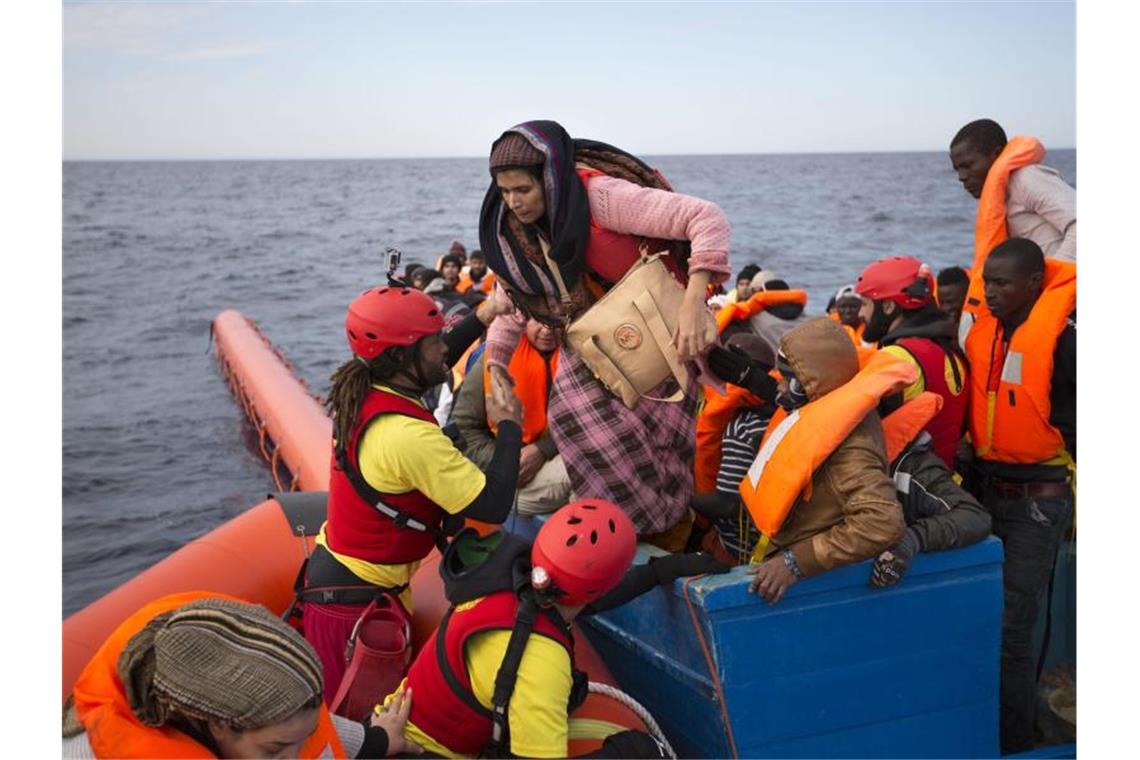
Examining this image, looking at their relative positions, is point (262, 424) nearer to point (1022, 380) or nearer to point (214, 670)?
point (1022, 380)

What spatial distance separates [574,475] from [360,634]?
75 centimetres

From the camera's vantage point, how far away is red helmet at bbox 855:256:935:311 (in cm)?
359

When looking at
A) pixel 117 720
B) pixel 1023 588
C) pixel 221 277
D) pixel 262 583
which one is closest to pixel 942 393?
pixel 1023 588

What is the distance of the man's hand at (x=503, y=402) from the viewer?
336 cm

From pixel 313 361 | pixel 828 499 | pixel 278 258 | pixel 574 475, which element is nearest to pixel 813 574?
pixel 828 499

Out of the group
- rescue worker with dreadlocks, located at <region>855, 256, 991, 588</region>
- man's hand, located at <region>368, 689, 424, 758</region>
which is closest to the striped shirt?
rescue worker with dreadlocks, located at <region>855, 256, 991, 588</region>

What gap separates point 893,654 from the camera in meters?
3.06

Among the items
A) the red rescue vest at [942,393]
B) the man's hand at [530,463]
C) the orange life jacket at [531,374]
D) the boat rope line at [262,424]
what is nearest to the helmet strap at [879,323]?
the red rescue vest at [942,393]

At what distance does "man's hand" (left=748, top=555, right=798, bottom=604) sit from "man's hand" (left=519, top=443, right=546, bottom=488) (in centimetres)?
114

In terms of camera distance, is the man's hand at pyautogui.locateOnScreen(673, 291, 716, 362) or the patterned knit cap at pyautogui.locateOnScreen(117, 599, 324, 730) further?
the man's hand at pyautogui.locateOnScreen(673, 291, 716, 362)

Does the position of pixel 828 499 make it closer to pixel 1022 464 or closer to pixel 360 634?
pixel 1022 464

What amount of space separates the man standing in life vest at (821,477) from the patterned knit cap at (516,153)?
2.64 ft

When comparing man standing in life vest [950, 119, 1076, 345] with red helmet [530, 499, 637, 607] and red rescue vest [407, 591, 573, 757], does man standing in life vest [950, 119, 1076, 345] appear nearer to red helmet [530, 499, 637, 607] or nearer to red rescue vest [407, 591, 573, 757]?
red helmet [530, 499, 637, 607]

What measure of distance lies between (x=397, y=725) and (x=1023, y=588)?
1991 mm
